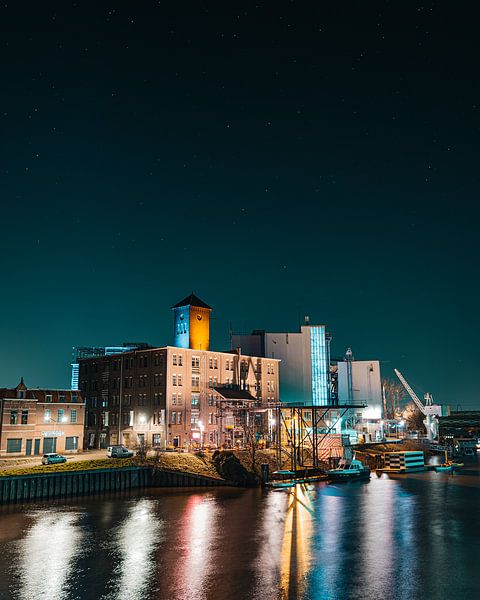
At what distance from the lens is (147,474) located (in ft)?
Result: 251

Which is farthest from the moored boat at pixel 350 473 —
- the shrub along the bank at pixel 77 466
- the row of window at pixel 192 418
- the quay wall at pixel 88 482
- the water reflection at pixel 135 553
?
the water reflection at pixel 135 553

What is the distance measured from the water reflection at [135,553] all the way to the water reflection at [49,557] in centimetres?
265

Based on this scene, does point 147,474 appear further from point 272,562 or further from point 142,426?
point 272,562

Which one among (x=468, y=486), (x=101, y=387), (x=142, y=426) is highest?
(x=101, y=387)

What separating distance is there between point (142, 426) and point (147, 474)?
2036 centimetres

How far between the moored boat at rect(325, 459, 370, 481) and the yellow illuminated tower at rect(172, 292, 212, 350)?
34421 mm

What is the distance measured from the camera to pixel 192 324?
358ft

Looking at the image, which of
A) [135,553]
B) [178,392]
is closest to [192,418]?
[178,392]

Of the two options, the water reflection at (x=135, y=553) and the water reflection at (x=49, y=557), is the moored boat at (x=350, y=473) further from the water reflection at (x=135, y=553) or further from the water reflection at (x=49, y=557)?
the water reflection at (x=49, y=557)

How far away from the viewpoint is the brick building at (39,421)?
8019 centimetres

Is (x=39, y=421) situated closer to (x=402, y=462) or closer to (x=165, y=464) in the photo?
(x=165, y=464)

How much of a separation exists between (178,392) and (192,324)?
16.7 m

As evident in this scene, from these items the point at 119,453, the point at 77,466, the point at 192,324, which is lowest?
the point at 77,466

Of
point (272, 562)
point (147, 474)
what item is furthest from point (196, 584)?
point (147, 474)
